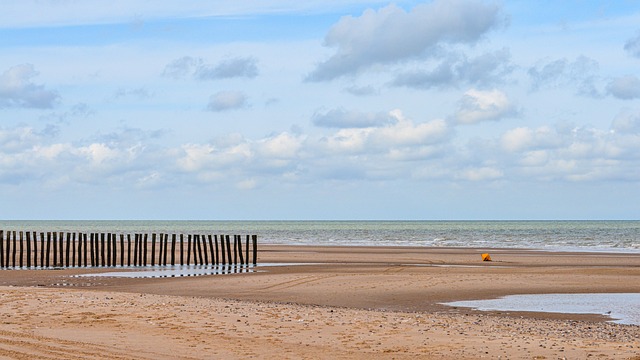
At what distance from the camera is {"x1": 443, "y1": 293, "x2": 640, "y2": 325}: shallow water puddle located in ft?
60.4

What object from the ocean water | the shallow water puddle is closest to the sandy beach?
the shallow water puddle

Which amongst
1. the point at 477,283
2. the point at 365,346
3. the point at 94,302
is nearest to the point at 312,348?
the point at 365,346

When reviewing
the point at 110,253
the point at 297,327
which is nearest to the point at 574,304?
the point at 297,327

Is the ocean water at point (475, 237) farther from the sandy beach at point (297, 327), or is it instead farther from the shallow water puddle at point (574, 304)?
the sandy beach at point (297, 327)

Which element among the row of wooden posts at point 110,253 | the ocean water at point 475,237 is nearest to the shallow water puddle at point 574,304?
the row of wooden posts at point 110,253

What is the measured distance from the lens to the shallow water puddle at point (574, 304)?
18406mm

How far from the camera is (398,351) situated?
11.8 m

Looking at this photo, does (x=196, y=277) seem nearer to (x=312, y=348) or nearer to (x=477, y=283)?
(x=477, y=283)

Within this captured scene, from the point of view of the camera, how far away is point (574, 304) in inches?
A: 794

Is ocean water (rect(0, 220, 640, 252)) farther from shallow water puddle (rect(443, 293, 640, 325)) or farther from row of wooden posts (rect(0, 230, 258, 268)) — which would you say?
shallow water puddle (rect(443, 293, 640, 325))

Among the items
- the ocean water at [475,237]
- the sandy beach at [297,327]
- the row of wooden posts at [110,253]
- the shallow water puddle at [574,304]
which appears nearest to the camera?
the sandy beach at [297,327]

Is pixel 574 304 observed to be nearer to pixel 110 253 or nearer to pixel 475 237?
pixel 110 253

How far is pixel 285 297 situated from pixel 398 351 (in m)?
10.3

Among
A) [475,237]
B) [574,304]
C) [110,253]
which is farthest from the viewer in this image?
[475,237]
